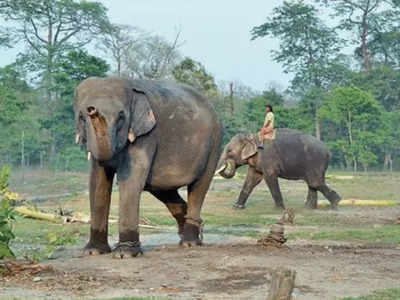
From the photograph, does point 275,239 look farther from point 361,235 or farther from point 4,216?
point 4,216

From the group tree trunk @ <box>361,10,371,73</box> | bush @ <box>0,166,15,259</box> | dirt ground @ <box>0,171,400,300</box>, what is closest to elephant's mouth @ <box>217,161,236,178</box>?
dirt ground @ <box>0,171,400,300</box>

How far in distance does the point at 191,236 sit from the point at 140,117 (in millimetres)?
Answer: 2316

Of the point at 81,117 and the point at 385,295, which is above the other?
the point at 81,117

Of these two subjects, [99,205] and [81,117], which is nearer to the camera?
[81,117]

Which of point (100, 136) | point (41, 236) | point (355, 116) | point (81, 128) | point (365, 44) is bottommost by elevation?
point (41, 236)

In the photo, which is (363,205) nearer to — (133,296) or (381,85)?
(133,296)

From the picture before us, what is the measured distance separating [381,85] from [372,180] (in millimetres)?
22144

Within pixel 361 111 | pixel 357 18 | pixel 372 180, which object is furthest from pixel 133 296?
pixel 357 18

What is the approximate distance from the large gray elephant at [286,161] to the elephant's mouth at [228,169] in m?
0.21

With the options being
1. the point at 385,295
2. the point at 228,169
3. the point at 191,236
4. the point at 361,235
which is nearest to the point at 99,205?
the point at 191,236

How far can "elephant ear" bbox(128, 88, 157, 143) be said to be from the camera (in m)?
10.6

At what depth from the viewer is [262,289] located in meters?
8.09

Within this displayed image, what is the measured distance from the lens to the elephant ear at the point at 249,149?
21891 mm

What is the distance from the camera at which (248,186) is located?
2177 centimetres
